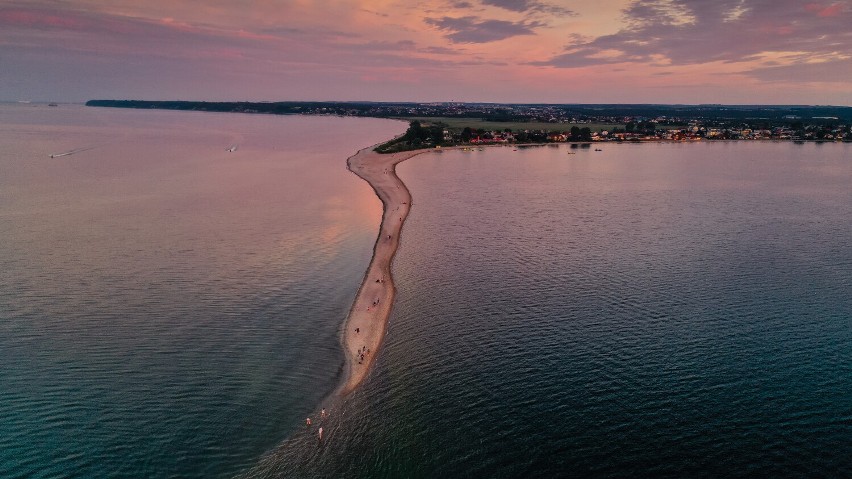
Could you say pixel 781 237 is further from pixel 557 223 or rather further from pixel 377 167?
pixel 377 167

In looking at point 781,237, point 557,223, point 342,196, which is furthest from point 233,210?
point 781,237

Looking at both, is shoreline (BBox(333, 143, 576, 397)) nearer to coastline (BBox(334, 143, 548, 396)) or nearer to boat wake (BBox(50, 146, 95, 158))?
coastline (BBox(334, 143, 548, 396))

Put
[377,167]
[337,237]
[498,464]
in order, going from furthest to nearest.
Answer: [377,167]
[337,237]
[498,464]

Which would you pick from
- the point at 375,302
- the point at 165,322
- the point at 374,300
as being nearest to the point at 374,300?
the point at 374,300

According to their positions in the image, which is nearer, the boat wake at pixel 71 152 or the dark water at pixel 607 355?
the dark water at pixel 607 355

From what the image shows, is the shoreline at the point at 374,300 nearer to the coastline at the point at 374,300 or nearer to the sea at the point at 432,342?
the coastline at the point at 374,300

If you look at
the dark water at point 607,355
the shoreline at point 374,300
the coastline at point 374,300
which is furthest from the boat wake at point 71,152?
the dark water at point 607,355

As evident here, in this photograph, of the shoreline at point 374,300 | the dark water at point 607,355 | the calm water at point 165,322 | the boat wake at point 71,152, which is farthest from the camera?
the boat wake at point 71,152
